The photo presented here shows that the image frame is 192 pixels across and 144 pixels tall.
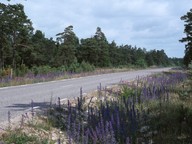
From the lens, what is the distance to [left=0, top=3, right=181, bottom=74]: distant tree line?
49719 millimetres

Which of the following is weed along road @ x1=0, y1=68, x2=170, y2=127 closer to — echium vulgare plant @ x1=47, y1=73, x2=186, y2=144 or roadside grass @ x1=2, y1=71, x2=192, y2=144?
roadside grass @ x1=2, y1=71, x2=192, y2=144

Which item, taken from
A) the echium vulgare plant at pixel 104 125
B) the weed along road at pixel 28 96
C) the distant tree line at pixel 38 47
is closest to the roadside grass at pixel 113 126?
the echium vulgare plant at pixel 104 125

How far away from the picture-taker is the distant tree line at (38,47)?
163 ft

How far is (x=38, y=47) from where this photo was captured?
72062mm

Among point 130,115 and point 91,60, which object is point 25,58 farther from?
point 130,115

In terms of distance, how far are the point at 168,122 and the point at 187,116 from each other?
1.54 ft

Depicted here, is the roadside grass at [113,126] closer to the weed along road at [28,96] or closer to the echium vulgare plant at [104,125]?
the echium vulgare plant at [104,125]

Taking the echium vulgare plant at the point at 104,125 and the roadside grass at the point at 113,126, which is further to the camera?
the roadside grass at the point at 113,126

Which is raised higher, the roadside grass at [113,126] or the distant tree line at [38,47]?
the distant tree line at [38,47]

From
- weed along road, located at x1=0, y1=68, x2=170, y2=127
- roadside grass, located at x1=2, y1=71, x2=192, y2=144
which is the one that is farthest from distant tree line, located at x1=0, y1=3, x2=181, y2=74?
roadside grass, located at x1=2, y1=71, x2=192, y2=144

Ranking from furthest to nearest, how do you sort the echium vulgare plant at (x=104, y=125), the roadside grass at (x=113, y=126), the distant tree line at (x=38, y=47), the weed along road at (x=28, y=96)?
the distant tree line at (x=38, y=47), the weed along road at (x=28, y=96), the roadside grass at (x=113, y=126), the echium vulgare plant at (x=104, y=125)

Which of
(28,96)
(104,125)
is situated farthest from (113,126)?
(28,96)

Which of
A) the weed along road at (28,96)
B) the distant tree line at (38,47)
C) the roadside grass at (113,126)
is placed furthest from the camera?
the distant tree line at (38,47)

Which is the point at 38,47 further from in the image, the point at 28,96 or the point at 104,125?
the point at 104,125
